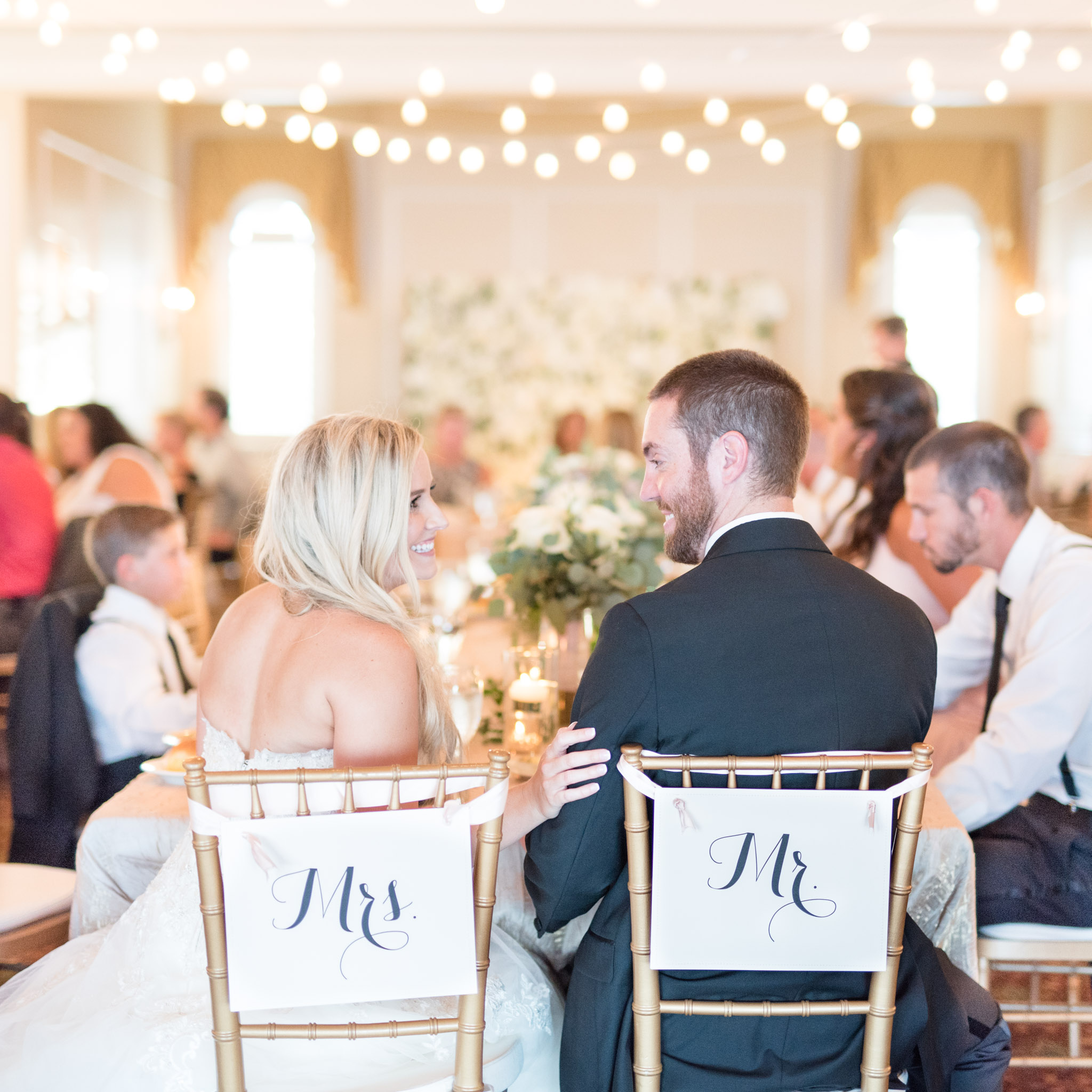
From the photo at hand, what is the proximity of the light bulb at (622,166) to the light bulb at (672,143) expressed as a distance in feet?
0.82

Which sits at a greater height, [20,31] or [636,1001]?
[20,31]

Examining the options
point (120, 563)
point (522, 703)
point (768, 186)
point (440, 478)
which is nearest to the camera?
point (522, 703)

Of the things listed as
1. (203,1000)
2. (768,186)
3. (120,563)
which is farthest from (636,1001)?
(768,186)

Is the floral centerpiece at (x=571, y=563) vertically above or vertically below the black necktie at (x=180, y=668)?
above

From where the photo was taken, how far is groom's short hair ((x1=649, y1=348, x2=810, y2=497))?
62.4 inches

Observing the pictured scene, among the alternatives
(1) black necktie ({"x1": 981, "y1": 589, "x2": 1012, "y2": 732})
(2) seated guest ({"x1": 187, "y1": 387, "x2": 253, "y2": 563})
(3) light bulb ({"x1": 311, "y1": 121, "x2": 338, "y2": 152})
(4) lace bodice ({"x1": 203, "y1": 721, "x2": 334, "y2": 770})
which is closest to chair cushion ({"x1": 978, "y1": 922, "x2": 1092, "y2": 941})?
(1) black necktie ({"x1": 981, "y1": 589, "x2": 1012, "y2": 732})

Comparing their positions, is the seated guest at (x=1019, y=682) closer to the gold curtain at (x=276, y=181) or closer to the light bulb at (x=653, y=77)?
the light bulb at (x=653, y=77)

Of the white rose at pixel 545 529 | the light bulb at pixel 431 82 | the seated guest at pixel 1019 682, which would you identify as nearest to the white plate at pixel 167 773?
the white rose at pixel 545 529

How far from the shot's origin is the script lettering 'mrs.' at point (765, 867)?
4.61ft

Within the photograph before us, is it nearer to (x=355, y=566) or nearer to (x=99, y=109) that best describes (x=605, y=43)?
(x=99, y=109)

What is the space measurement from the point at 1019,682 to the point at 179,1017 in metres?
1.59

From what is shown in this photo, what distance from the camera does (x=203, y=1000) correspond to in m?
1.64

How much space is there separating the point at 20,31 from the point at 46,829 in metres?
5.44

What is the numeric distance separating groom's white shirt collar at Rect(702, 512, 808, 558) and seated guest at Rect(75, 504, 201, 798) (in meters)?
1.57
